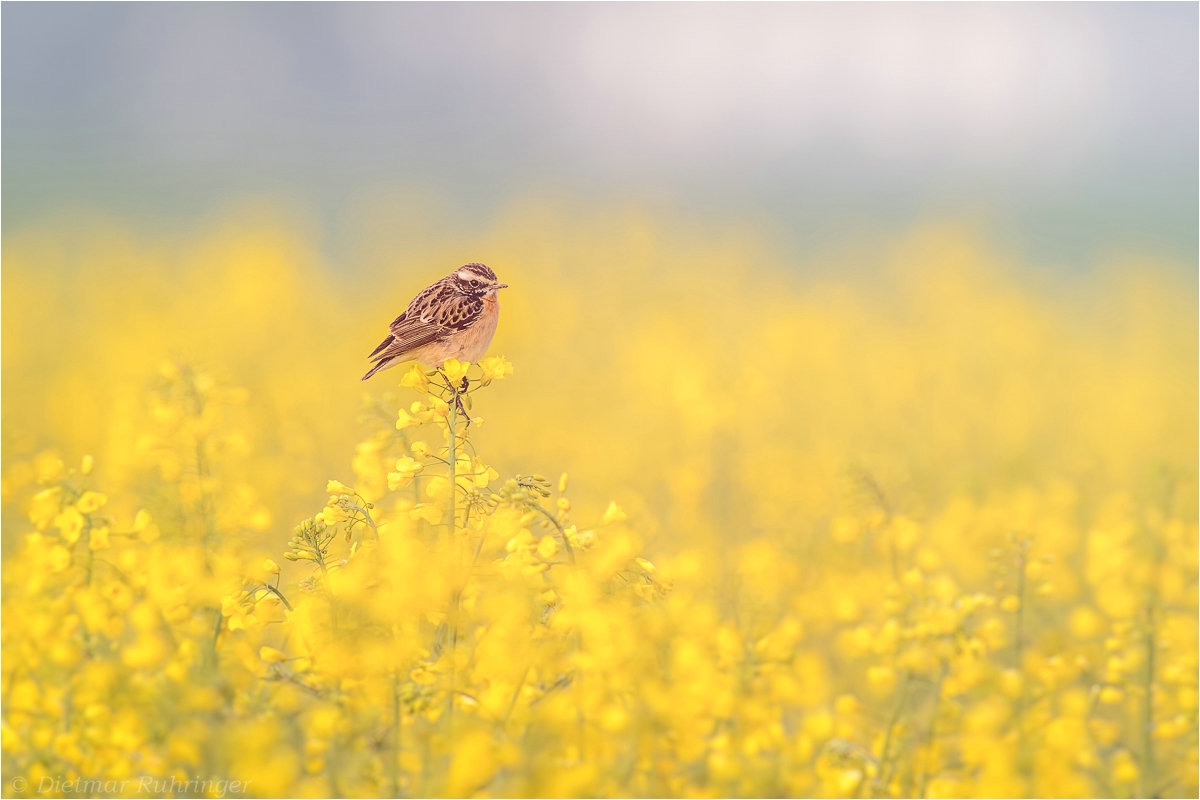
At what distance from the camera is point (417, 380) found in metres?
3.00

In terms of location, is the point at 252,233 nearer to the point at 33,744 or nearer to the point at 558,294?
the point at 558,294

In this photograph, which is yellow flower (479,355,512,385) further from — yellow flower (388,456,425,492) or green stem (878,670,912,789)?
green stem (878,670,912,789)

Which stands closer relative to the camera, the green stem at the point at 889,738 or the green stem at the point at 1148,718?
the green stem at the point at 889,738

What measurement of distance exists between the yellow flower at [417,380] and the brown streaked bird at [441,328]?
9.5 inches

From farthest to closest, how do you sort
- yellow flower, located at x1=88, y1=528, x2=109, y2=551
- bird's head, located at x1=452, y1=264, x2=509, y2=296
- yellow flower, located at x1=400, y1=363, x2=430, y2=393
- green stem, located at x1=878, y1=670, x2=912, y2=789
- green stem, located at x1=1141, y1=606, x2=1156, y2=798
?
green stem, located at x1=1141, y1=606, x2=1156, y2=798
bird's head, located at x1=452, y1=264, x2=509, y2=296
green stem, located at x1=878, y1=670, x2=912, y2=789
yellow flower, located at x1=88, y1=528, x2=109, y2=551
yellow flower, located at x1=400, y1=363, x2=430, y2=393

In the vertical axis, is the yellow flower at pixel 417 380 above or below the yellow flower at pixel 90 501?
above

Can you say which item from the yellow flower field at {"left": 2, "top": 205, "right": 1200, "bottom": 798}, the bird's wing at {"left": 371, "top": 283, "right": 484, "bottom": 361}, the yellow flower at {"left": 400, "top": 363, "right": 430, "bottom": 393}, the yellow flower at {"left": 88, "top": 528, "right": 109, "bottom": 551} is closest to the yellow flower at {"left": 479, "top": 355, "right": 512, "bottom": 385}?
the yellow flower field at {"left": 2, "top": 205, "right": 1200, "bottom": 798}

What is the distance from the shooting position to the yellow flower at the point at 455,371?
3045 mm

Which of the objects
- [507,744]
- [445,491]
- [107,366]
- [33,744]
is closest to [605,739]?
[507,744]

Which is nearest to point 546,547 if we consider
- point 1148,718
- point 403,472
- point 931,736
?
point 403,472

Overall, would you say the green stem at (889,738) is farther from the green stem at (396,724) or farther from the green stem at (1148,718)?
the green stem at (396,724)

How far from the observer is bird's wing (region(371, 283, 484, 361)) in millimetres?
3381

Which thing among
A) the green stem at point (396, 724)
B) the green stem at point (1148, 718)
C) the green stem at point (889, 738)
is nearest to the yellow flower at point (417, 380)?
the green stem at point (396, 724)

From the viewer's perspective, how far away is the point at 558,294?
13.9m
